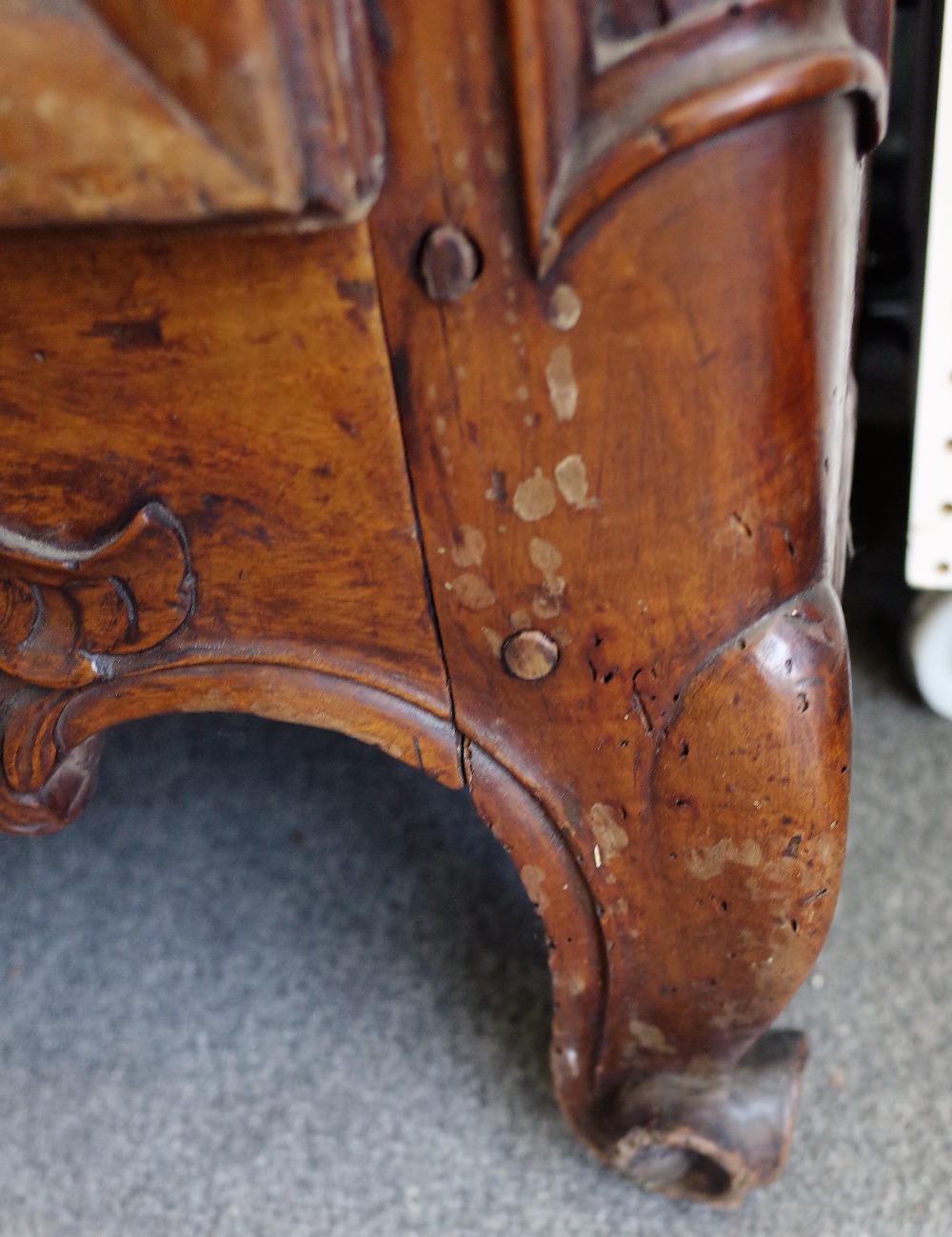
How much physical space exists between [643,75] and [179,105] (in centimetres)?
12

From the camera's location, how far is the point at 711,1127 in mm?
533

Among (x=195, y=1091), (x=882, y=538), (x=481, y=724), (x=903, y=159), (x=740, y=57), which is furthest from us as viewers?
(x=903, y=159)

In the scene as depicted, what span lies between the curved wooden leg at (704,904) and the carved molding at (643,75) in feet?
0.54

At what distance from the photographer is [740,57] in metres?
0.30

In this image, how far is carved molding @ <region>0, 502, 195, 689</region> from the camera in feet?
1.33

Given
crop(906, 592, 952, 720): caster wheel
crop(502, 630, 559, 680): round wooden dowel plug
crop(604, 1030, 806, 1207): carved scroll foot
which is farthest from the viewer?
crop(906, 592, 952, 720): caster wheel

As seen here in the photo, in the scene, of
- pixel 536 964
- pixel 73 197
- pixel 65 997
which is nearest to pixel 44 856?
pixel 65 997

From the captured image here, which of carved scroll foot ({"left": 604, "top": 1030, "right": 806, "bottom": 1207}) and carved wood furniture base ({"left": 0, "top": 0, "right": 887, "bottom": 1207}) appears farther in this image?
carved scroll foot ({"left": 604, "top": 1030, "right": 806, "bottom": 1207})

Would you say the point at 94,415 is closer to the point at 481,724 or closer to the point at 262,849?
the point at 481,724

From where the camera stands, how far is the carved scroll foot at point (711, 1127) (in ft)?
1.75

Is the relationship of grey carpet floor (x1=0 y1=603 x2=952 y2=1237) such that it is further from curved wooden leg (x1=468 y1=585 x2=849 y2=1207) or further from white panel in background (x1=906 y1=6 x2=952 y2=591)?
white panel in background (x1=906 y1=6 x2=952 y2=591)

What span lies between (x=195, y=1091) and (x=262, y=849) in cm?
18

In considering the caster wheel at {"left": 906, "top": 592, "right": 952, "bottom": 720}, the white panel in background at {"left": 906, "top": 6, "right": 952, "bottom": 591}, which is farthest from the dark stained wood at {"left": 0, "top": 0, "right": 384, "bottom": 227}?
the caster wheel at {"left": 906, "top": 592, "right": 952, "bottom": 720}

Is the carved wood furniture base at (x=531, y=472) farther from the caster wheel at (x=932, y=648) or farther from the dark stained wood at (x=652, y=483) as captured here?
the caster wheel at (x=932, y=648)
